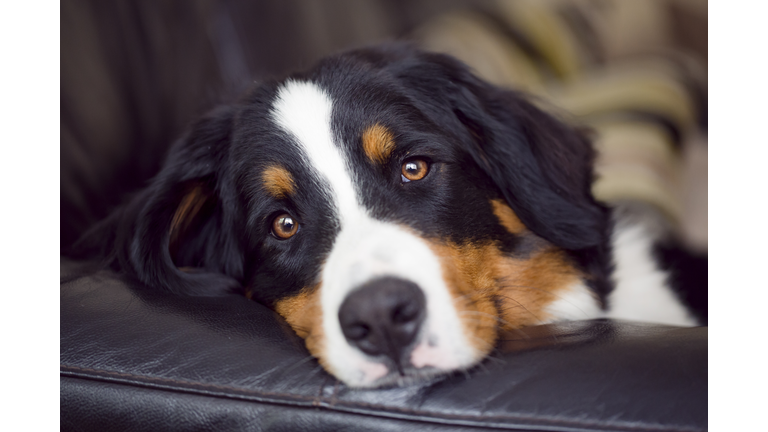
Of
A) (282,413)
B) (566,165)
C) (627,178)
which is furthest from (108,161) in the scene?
(627,178)

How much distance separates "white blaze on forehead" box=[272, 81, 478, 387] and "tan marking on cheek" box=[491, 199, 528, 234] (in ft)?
1.30

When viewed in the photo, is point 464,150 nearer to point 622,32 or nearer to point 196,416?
point 196,416

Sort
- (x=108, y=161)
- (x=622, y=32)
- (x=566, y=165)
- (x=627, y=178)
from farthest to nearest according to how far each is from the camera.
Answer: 1. (x=622, y=32)
2. (x=627, y=178)
3. (x=108, y=161)
4. (x=566, y=165)

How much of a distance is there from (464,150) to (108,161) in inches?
56.8

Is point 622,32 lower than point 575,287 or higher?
higher

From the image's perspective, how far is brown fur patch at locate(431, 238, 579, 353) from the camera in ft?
4.26

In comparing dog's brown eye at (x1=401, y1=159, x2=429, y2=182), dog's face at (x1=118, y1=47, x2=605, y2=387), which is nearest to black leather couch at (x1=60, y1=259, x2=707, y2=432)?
dog's face at (x1=118, y1=47, x2=605, y2=387)

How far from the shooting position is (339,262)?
→ 132cm

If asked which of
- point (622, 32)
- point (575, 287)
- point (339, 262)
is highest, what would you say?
point (622, 32)

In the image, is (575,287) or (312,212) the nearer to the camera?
(312,212)

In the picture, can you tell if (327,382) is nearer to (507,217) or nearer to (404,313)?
(404,313)

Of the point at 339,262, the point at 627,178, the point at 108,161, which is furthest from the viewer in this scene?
the point at 627,178

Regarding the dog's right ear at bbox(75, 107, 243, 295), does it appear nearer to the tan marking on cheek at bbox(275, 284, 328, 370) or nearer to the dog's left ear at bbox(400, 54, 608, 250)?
the tan marking on cheek at bbox(275, 284, 328, 370)

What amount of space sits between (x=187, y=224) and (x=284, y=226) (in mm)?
425
